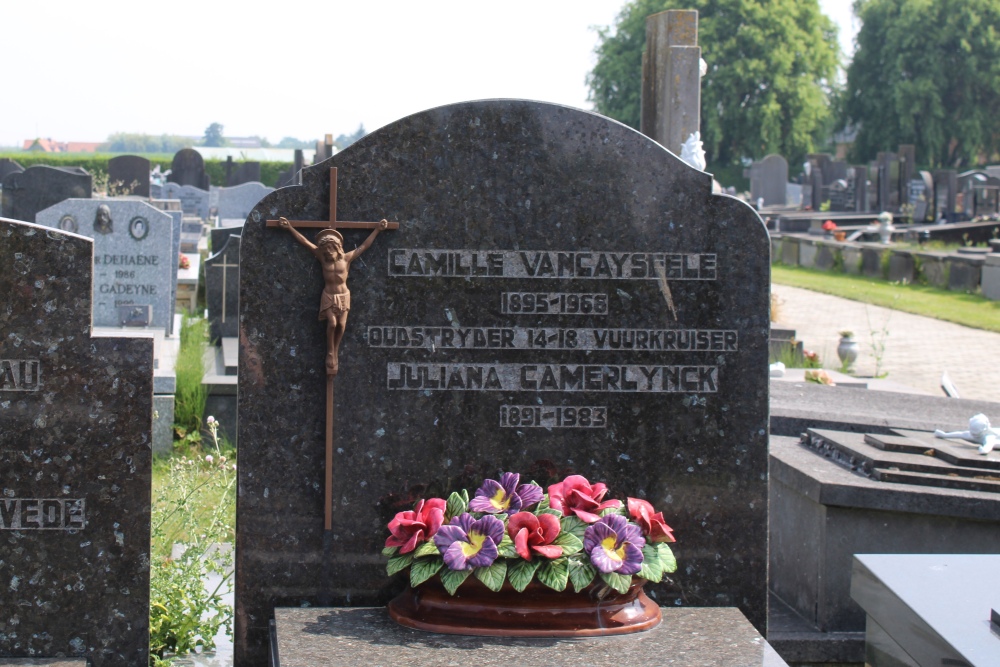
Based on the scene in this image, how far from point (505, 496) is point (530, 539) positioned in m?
0.25

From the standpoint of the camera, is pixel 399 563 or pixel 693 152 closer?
pixel 399 563

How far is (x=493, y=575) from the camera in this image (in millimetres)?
3045

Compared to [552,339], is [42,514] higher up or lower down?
lower down

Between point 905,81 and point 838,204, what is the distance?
794 inches

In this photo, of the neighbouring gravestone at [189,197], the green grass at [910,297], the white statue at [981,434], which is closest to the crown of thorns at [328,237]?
the white statue at [981,434]

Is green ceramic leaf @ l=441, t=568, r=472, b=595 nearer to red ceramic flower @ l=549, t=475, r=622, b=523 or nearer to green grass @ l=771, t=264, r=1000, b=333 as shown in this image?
red ceramic flower @ l=549, t=475, r=622, b=523

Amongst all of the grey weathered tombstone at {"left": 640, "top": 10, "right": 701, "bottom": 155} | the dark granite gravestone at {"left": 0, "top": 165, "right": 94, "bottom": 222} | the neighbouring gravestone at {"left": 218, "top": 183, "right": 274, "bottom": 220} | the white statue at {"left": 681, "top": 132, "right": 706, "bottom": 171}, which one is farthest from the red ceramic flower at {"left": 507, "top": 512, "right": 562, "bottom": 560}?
the neighbouring gravestone at {"left": 218, "top": 183, "right": 274, "bottom": 220}

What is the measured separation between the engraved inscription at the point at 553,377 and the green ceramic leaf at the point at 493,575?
Result: 24.8 inches

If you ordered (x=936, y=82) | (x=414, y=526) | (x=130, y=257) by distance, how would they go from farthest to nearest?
(x=936, y=82) < (x=130, y=257) < (x=414, y=526)

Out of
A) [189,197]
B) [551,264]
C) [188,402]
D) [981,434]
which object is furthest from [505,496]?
[189,197]

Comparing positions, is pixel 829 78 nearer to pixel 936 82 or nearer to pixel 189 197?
pixel 936 82

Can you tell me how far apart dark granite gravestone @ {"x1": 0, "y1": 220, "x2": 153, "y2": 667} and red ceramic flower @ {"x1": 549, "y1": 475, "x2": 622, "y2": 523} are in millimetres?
1179

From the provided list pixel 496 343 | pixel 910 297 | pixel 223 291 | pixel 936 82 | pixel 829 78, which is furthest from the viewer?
pixel 829 78

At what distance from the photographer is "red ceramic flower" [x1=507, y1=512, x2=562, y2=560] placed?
10.0ft
